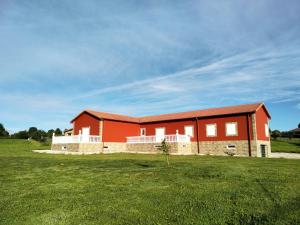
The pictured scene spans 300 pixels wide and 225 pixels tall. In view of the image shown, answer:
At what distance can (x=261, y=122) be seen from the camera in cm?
2659

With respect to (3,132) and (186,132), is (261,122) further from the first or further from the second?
(3,132)

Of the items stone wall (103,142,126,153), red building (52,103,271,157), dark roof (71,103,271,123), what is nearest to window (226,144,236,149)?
red building (52,103,271,157)

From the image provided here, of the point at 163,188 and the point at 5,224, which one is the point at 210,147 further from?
the point at 5,224

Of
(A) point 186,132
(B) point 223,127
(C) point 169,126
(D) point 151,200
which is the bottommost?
(D) point 151,200

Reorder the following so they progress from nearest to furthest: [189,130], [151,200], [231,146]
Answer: [151,200], [231,146], [189,130]

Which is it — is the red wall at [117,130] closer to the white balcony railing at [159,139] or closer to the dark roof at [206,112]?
the dark roof at [206,112]

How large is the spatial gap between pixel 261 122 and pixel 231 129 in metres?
3.59

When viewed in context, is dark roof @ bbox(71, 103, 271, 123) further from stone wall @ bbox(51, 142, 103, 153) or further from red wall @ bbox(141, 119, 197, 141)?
stone wall @ bbox(51, 142, 103, 153)

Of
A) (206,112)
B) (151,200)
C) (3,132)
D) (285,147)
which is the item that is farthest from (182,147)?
(3,132)

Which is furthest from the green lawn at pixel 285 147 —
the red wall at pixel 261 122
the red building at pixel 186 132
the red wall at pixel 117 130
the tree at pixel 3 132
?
the tree at pixel 3 132

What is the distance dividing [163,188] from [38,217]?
3741mm

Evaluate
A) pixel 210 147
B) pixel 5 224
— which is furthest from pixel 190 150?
pixel 5 224

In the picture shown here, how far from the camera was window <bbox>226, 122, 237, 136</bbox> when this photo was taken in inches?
1003

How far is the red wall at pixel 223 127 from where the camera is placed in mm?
24953
